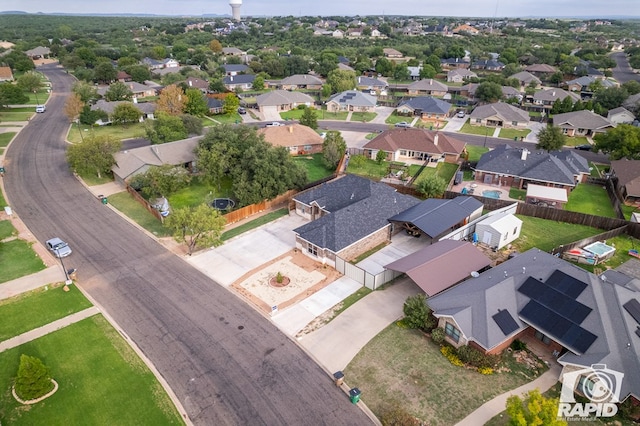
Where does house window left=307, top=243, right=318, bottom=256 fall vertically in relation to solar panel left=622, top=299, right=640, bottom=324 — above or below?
below

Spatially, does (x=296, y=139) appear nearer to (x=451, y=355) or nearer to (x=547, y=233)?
(x=547, y=233)

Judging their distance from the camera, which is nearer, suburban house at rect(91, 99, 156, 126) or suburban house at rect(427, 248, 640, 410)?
suburban house at rect(427, 248, 640, 410)

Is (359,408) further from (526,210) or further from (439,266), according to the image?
(526,210)

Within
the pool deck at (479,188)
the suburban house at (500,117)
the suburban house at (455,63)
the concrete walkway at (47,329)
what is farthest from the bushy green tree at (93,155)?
the suburban house at (455,63)

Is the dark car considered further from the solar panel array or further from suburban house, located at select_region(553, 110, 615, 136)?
the solar panel array

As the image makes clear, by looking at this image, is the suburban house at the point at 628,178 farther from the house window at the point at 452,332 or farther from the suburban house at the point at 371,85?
the suburban house at the point at 371,85

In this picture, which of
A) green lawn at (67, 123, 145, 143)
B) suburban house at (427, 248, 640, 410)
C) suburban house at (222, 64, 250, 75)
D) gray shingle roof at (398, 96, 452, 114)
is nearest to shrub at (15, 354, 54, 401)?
Result: suburban house at (427, 248, 640, 410)
